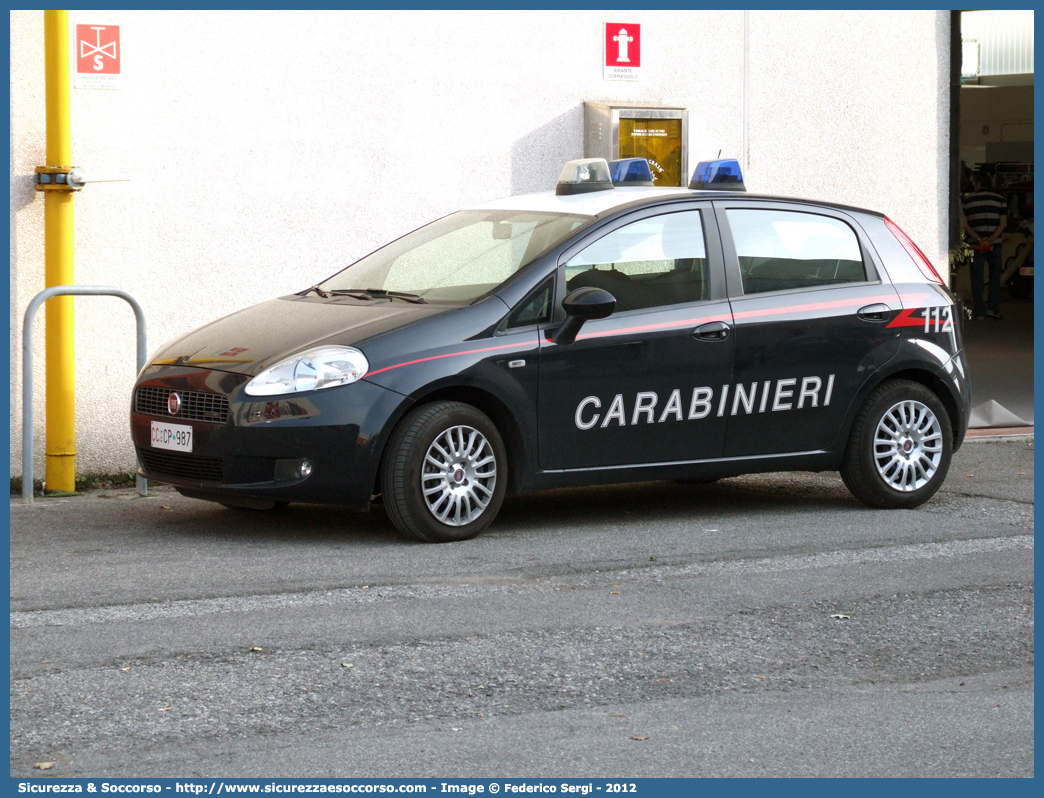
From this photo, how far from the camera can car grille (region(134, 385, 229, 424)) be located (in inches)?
258

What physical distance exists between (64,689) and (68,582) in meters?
1.48

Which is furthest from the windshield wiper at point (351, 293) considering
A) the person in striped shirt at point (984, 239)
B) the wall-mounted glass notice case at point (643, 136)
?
the person in striped shirt at point (984, 239)

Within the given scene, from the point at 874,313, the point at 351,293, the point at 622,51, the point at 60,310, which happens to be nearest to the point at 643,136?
the point at 622,51

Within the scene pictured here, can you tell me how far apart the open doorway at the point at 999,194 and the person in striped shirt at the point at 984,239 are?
0.08ft

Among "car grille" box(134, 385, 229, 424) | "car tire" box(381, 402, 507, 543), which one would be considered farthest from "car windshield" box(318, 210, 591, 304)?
"car grille" box(134, 385, 229, 424)

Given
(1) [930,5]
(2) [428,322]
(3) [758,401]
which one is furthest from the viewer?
(1) [930,5]

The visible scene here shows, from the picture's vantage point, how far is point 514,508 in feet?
25.8

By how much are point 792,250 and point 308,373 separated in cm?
266

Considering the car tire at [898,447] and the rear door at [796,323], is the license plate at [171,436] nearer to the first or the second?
the rear door at [796,323]

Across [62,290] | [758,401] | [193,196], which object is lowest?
[758,401]

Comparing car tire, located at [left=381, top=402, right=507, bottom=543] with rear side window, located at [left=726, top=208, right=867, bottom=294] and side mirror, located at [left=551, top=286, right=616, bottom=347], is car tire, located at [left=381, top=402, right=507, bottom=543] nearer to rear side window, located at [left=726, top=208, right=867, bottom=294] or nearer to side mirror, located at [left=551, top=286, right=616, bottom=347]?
side mirror, located at [left=551, top=286, right=616, bottom=347]

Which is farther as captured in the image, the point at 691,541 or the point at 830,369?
the point at 830,369

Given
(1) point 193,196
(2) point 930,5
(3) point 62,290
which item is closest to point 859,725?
(3) point 62,290
